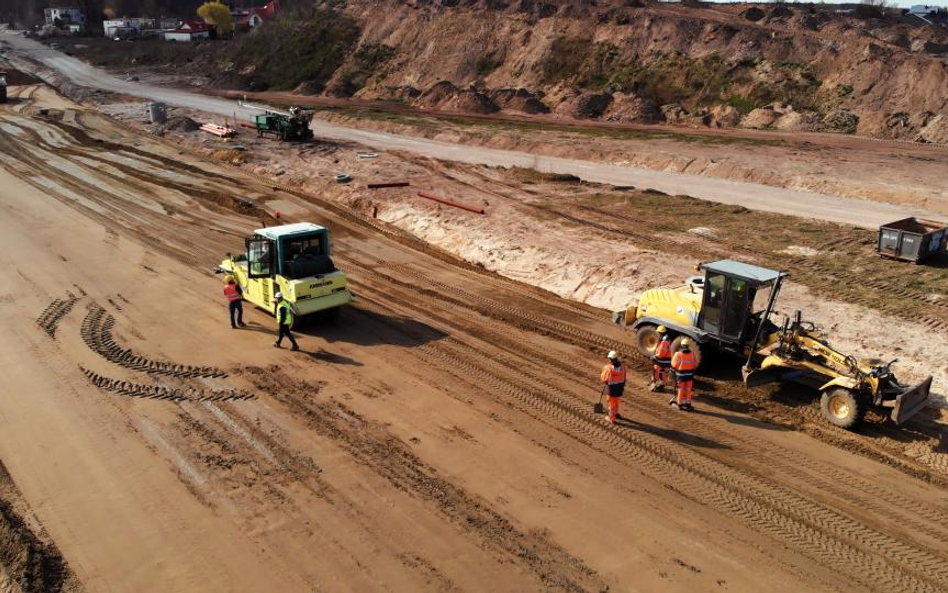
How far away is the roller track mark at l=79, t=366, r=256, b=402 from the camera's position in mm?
11711

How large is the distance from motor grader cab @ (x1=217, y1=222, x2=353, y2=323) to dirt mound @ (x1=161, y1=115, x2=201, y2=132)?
2676cm

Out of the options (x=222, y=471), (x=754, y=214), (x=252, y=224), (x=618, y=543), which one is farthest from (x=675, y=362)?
(x=252, y=224)

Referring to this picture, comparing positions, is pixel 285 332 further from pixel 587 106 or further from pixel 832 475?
pixel 587 106

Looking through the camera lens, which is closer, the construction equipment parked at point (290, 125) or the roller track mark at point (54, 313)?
Answer: the roller track mark at point (54, 313)

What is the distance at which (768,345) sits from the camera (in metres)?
12.0

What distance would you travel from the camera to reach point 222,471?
966 cm

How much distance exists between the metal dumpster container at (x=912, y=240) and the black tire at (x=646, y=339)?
8.87 m

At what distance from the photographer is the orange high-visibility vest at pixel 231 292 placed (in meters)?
14.3

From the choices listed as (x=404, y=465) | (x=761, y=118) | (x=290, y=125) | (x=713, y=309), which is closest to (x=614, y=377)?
(x=713, y=309)

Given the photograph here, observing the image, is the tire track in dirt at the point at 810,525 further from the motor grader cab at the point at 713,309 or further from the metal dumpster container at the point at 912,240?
the metal dumpster container at the point at 912,240

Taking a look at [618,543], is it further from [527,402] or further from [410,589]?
[527,402]

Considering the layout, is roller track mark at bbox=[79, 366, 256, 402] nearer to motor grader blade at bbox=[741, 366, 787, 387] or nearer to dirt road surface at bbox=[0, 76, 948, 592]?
dirt road surface at bbox=[0, 76, 948, 592]

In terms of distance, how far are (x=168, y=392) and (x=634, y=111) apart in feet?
127

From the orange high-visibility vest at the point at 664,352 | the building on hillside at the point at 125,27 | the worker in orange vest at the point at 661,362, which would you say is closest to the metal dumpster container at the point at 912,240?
the worker in orange vest at the point at 661,362
